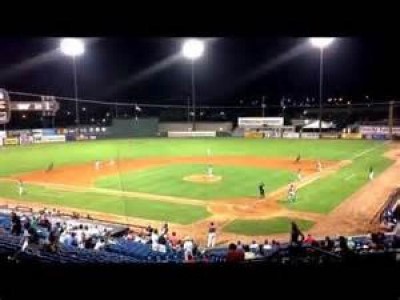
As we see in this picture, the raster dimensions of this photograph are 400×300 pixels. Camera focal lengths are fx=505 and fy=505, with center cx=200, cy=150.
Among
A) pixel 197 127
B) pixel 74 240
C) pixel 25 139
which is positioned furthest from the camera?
pixel 197 127

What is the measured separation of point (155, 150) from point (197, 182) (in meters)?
14.6

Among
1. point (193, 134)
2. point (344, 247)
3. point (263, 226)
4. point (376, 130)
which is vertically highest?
point (344, 247)

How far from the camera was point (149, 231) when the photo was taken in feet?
43.3

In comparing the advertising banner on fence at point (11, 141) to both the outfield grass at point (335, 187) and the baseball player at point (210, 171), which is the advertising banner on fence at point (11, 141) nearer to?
the baseball player at point (210, 171)

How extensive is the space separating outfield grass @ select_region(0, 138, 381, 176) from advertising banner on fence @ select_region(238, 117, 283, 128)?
4499 millimetres

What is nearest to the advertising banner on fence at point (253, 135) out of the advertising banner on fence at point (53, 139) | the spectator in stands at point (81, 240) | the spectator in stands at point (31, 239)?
the advertising banner on fence at point (53, 139)

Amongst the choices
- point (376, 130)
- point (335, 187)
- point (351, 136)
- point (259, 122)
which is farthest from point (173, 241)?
point (259, 122)

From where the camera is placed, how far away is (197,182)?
72.5ft

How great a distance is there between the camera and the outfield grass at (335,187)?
1744 centimetres

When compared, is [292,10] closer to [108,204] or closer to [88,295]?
[88,295]

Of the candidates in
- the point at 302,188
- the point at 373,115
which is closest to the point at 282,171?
the point at 302,188

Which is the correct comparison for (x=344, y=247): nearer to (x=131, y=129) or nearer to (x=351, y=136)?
(x=351, y=136)

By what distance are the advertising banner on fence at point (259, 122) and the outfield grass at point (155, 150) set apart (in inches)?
177

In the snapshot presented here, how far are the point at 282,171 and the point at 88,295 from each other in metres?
21.0
